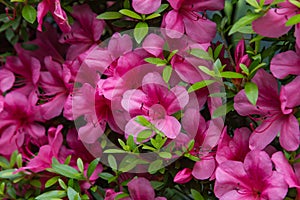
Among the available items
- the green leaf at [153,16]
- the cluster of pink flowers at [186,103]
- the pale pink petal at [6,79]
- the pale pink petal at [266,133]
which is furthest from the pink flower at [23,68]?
the pale pink petal at [266,133]

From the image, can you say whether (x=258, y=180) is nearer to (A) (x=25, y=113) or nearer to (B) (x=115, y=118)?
(B) (x=115, y=118)

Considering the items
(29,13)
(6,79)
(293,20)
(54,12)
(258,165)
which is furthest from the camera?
(6,79)

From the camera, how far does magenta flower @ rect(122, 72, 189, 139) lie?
115cm

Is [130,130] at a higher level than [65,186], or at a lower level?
higher

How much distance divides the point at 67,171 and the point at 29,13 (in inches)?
14.3

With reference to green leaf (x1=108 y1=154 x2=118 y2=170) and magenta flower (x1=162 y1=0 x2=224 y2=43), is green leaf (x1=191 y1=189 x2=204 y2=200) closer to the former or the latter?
green leaf (x1=108 y1=154 x2=118 y2=170)

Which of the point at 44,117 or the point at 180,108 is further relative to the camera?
the point at 44,117

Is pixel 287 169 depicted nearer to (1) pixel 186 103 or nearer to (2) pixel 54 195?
(1) pixel 186 103

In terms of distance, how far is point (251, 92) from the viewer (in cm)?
111

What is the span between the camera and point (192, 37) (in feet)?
4.04

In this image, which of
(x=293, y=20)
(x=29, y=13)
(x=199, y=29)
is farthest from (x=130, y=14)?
(x=293, y=20)

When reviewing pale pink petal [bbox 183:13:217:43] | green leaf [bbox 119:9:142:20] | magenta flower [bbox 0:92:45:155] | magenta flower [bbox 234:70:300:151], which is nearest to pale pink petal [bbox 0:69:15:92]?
magenta flower [bbox 0:92:45:155]

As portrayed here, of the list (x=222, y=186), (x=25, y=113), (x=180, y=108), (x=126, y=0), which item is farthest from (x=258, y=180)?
(x=25, y=113)

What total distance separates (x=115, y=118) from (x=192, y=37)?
0.75 ft
